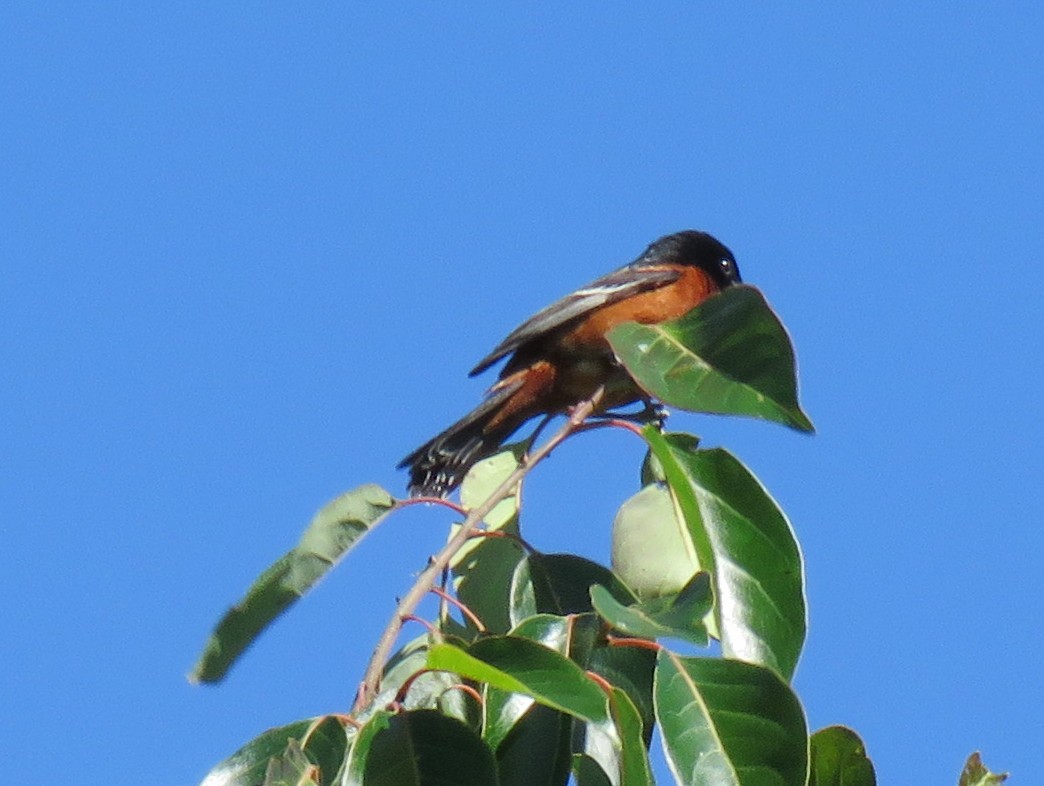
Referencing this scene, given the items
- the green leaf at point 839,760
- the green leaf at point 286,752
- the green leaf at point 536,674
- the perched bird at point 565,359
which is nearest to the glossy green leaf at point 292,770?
the green leaf at point 286,752

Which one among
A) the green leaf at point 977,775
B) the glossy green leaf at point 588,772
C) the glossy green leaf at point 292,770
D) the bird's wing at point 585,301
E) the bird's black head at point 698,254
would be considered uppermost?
the bird's black head at point 698,254

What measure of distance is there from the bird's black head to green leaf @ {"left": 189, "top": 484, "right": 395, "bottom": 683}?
362cm

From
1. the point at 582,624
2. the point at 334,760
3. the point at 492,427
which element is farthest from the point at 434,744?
the point at 492,427

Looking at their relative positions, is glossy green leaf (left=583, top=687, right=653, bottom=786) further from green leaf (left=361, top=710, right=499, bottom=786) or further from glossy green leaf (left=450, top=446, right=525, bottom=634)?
glossy green leaf (left=450, top=446, right=525, bottom=634)

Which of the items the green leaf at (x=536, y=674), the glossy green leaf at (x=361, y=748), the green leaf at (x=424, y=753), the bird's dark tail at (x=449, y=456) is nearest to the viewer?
the green leaf at (x=536, y=674)

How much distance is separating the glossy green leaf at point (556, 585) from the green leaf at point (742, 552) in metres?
0.32

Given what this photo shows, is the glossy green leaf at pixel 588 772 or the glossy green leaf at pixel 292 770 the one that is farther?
the glossy green leaf at pixel 588 772

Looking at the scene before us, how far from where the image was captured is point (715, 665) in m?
1.92

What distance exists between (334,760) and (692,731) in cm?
48

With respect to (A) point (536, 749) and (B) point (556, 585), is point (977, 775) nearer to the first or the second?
(A) point (536, 749)

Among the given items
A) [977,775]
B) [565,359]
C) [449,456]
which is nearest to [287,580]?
[977,775]

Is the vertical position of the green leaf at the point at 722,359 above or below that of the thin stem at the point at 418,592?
above

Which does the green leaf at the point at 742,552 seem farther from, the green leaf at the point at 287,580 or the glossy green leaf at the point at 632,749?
the green leaf at the point at 287,580

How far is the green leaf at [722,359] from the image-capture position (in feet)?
6.84
